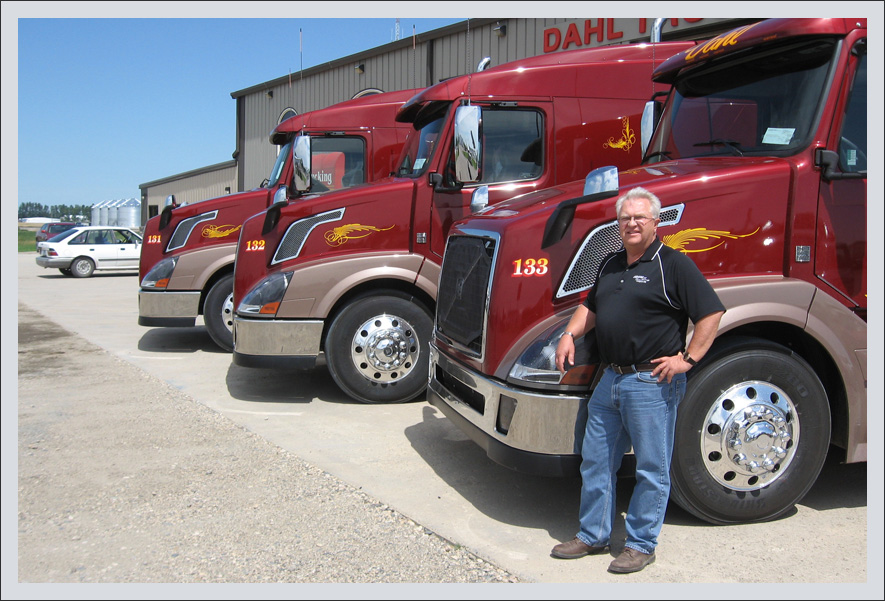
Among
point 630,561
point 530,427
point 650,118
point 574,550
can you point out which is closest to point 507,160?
point 650,118

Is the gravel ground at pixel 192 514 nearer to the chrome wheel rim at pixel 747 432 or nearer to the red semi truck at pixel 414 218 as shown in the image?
the red semi truck at pixel 414 218

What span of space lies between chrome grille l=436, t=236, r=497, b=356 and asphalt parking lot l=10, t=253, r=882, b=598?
101cm

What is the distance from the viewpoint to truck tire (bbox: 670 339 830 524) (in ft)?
12.5

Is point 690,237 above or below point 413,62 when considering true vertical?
below

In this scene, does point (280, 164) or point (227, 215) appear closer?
point (280, 164)

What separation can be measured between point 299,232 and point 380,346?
4.40ft

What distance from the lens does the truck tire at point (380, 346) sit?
6.64 meters

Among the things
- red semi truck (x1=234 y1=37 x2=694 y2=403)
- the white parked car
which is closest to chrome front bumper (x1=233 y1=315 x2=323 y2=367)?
red semi truck (x1=234 y1=37 x2=694 y2=403)

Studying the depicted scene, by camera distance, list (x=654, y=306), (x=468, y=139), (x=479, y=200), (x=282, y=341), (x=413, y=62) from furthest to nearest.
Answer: (x=413, y=62)
(x=282, y=341)
(x=468, y=139)
(x=479, y=200)
(x=654, y=306)

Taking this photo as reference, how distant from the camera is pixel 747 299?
3861 millimetres

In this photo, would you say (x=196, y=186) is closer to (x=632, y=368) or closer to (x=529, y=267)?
(x=529, y=267)

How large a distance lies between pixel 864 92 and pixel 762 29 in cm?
69

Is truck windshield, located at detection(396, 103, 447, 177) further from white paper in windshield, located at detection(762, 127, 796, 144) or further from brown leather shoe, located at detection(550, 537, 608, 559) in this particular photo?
brown leather shoe, located at detection(550, 537, 608, 559)

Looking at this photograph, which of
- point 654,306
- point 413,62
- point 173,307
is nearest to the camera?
point 654,306
